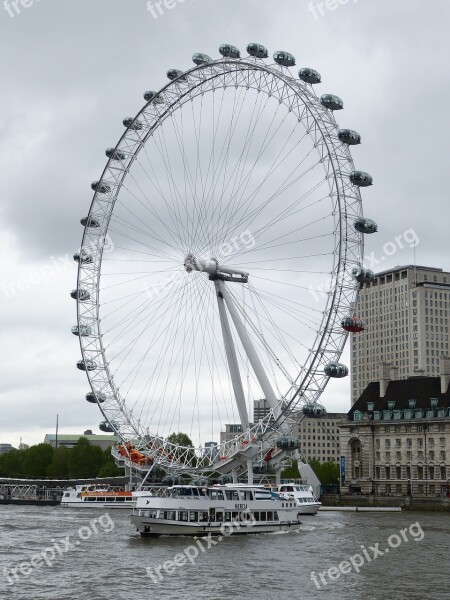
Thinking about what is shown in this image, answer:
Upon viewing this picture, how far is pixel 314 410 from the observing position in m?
62.5

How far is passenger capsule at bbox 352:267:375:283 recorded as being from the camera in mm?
61844

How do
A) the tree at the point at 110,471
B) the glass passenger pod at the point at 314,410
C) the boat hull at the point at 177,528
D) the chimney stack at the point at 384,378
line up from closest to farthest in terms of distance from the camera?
the boat hull at the point at 177,528 → the glass passenger pod at the point at 314,410 → the chimney stack at the point at 384,378 → the tree at the point at 110,471

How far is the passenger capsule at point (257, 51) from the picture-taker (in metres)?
67.7

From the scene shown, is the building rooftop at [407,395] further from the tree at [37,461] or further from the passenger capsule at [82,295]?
the tree at [37,461]

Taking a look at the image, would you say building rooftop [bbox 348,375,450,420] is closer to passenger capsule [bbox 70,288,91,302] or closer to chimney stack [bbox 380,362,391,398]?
chimney stack [bbox 380,362,391,398]

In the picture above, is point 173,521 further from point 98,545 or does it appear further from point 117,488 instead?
point 117,488

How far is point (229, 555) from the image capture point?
50750mm

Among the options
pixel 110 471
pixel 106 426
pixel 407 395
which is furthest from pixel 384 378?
pixel 110 471

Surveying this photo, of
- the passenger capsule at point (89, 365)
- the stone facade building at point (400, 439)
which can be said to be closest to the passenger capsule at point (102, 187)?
the passenger capsule at point (89, 365)

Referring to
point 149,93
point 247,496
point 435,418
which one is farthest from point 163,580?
point 435,418

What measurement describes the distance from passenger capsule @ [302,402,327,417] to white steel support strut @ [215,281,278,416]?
5588 millimetres

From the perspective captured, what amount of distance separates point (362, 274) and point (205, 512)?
56.1ft

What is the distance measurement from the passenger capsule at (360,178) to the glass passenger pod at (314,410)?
45.8 feet

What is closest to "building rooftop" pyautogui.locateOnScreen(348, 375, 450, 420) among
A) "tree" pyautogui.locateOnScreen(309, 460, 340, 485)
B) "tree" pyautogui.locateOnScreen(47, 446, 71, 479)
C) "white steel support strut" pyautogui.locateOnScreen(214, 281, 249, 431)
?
"tree" pyautogui.locateOnScreen(309, 460, 340, 485)
